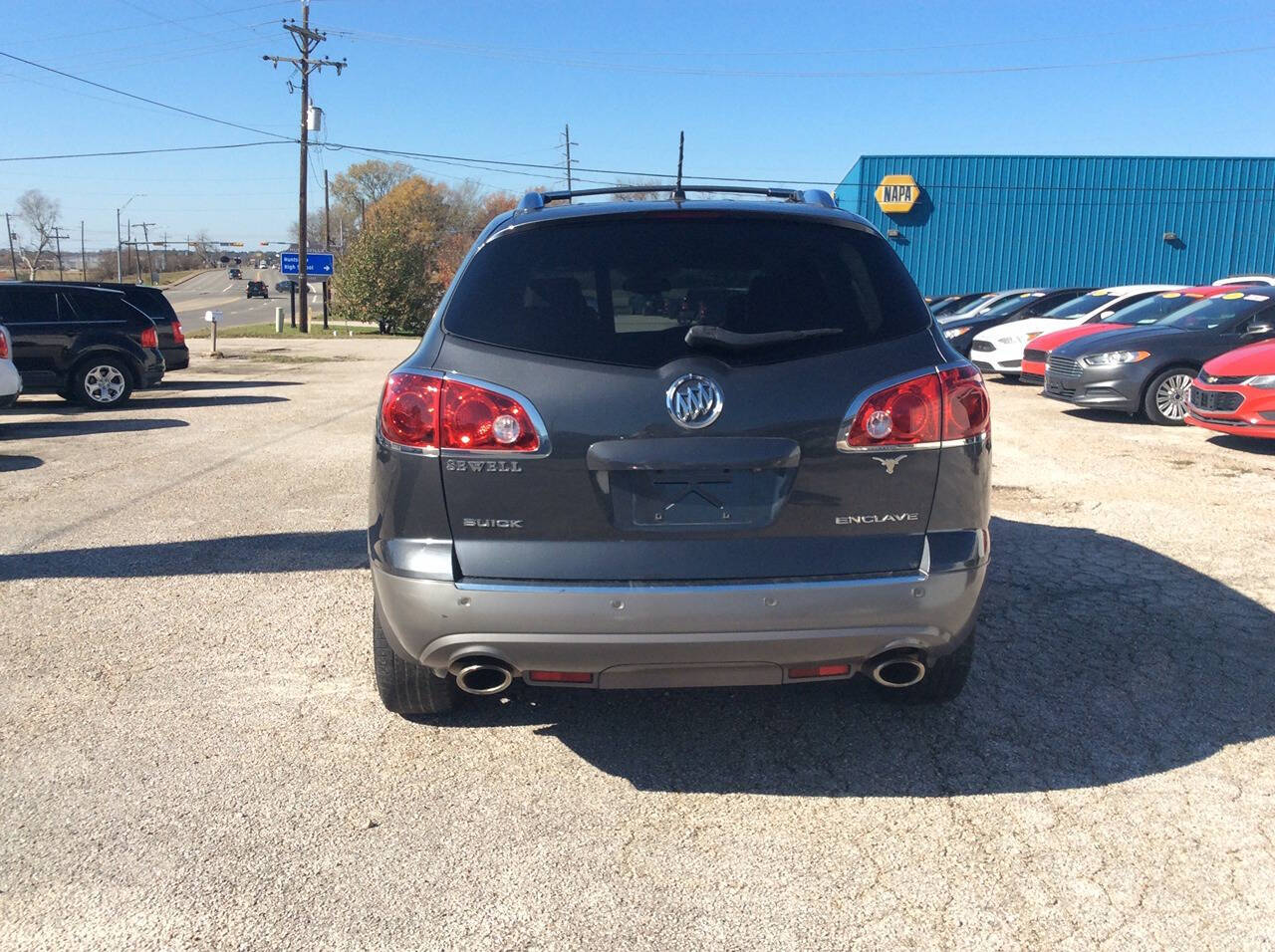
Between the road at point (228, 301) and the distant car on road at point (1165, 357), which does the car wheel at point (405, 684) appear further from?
the road at point (228, 301)

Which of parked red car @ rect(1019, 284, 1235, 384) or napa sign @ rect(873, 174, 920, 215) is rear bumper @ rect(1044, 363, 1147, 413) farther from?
napa sign @ rect(873, 174, 920, 215)

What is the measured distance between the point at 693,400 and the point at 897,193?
34.6 m

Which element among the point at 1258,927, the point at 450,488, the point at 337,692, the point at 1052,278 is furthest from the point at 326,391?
the point at 1052,278

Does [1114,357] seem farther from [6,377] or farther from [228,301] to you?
[228,301]

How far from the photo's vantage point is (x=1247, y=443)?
1118 cm

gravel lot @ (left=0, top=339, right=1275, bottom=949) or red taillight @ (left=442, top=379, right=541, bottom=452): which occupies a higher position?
red taillight @ (left=442, top=379, right=541, bottom=452)

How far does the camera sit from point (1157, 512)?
7.64 m

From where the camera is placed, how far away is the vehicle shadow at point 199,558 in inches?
243

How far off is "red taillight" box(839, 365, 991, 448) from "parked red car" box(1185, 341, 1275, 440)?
7.90 metres

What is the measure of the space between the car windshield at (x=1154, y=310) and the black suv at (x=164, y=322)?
13.2 metres

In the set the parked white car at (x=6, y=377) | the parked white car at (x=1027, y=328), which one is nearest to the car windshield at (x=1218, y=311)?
the parked white car at (x=1027, y=328)

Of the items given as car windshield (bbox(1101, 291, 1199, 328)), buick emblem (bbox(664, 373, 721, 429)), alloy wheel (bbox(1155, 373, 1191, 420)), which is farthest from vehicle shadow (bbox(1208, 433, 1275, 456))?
buick emblem (bbox(664, 373, 721, 429))

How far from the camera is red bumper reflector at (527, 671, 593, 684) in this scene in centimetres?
335

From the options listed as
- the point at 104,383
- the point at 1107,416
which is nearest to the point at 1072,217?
the point at 1107,416
